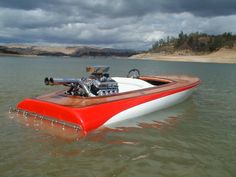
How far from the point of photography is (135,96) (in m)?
9.33

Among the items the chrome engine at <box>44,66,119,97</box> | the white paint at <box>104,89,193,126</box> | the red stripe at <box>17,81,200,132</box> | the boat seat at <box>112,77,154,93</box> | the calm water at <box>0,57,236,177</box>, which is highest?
the chrome engine at <box>44,66,119,97</box>

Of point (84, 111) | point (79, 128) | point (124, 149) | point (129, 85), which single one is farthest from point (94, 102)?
point (129, 85)

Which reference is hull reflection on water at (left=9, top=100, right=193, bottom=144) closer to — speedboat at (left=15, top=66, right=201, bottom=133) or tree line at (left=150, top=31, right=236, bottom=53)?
speedboat at (left=15, top=66, right=201, bottom=133)

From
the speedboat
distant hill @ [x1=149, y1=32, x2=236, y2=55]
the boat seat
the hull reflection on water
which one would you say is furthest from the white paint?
distant hill @ [x1=149, y1=32, x2=236, y2=55]

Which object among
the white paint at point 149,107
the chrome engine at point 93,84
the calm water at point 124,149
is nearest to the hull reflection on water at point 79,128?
the calm water at point 124,149

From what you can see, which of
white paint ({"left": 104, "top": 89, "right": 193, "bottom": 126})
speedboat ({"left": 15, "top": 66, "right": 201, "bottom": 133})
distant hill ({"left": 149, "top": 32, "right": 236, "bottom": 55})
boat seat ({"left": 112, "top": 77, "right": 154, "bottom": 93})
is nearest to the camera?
speedboat ({"left": 15, "top": 66, "right": 201, "bottom": 133})

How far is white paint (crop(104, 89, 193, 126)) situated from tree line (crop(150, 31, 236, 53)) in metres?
134

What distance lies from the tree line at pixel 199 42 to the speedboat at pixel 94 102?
136m

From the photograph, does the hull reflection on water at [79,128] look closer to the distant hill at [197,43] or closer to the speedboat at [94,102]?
the speedboat at [94,102]

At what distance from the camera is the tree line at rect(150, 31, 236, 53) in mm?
144500

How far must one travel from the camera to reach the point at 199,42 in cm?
15800

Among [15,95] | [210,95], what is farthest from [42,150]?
[210,95]

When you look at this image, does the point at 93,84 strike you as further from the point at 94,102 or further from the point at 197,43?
the point at 197,43

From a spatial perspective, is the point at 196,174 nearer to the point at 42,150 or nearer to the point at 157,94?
the point at 42,150
